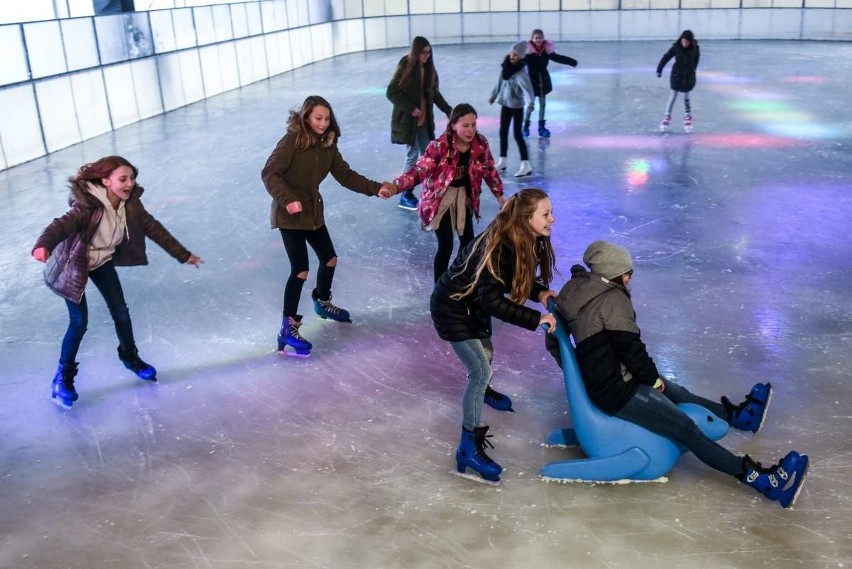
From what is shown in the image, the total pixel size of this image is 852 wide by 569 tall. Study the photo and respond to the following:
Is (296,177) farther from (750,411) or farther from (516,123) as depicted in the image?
(516,123)

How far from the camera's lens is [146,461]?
13.5 feet

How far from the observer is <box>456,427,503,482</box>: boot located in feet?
12.5

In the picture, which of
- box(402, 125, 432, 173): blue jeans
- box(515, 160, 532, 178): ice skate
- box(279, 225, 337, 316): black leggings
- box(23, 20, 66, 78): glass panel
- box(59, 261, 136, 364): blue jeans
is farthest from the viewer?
box(23, 20, 66, 78): glass panel

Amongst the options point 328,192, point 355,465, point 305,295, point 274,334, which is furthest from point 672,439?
point 328,192

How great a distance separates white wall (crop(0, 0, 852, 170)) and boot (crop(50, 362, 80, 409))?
7.55 m

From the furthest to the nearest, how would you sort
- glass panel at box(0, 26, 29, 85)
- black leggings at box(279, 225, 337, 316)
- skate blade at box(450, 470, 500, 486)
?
1. glass panel at box(0, 26, 29, 85)
2. black leggings at box(279, 225, 337, 316)
3. skate blade at box(450, 470, 500, 486)

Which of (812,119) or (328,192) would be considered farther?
(812,119)

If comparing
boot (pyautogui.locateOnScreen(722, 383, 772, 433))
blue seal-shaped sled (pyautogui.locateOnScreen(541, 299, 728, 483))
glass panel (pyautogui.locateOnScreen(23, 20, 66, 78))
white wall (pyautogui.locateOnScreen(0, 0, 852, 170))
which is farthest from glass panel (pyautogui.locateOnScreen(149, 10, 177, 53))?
boot (pyautogui.locateOnScreen(722, 383, 772, 433))

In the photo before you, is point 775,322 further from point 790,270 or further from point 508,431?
point 508,431

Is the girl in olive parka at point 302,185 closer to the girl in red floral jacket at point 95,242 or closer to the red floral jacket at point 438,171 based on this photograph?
the red floral jacket at point 438,171

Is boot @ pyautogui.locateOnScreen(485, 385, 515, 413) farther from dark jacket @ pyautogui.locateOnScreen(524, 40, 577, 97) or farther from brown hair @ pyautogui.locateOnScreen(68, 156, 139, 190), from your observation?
dark jacket @ pyautogui.locateOnScreen(524, 40, 577, 97)

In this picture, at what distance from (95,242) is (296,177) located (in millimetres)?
1181

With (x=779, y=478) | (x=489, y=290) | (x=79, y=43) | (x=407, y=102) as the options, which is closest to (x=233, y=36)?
(x=79, y=43)

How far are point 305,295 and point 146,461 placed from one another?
2288 mm
